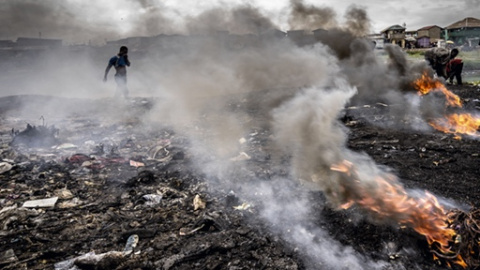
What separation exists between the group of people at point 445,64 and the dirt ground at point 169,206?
7532mm

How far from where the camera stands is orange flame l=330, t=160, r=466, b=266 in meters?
2.71

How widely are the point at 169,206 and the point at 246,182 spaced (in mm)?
1160

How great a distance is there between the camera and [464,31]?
46.2 meters

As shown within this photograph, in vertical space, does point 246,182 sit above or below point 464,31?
below

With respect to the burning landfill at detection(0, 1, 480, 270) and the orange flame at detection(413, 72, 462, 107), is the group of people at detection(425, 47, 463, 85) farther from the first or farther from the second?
the orange flame at detection(413, 72, 462, 107)

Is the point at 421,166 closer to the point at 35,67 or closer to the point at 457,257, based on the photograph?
the point at 457,257

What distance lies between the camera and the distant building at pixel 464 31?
45.2m

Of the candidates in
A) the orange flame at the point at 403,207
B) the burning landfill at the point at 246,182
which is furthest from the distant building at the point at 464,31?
the orange flame at the point at 403,207

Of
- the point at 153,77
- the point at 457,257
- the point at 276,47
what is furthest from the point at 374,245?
the point at 153,77

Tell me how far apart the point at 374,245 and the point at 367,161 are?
98.1 inches

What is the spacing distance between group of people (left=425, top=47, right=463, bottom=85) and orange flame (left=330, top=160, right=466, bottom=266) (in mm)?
10890

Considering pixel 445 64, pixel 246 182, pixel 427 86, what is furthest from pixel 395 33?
pixel 246 182

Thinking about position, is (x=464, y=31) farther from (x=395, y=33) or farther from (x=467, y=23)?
(x=395, y=33)

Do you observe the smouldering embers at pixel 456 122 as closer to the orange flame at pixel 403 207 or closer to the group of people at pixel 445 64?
the orange flame at pixel 403 207
